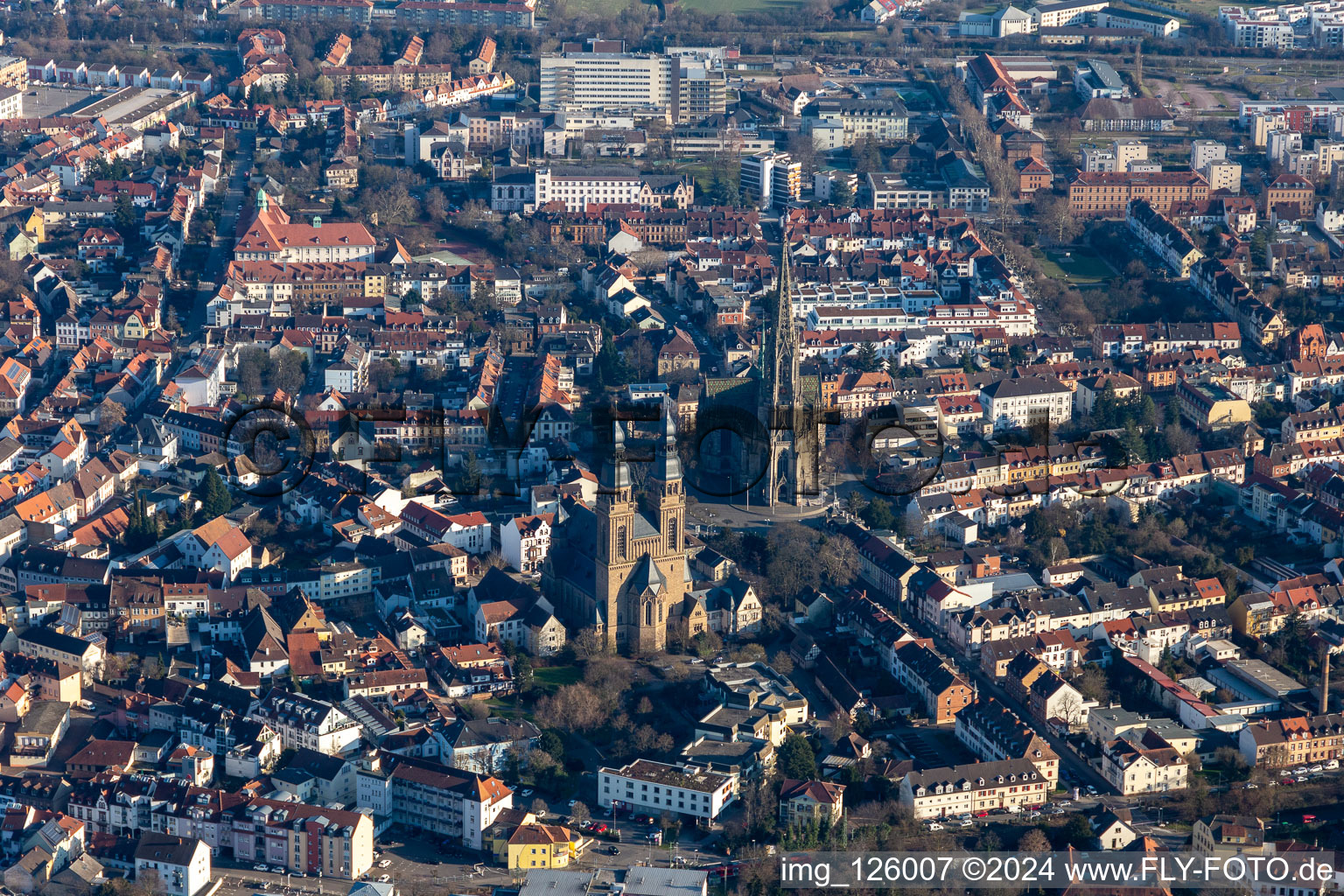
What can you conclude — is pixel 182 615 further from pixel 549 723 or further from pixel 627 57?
pixel 627 57

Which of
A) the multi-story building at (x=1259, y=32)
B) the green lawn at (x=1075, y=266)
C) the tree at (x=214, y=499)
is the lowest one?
the tree at (x=214, y=499)

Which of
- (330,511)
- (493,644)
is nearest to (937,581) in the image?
Result: (493,644)

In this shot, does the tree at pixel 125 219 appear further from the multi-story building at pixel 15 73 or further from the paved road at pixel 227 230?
the multi-story building at pixel 15 73

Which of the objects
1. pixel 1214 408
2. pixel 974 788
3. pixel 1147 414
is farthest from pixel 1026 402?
pixel 974 788

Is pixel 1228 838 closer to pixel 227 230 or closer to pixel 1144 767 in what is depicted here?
pixel 1144 767

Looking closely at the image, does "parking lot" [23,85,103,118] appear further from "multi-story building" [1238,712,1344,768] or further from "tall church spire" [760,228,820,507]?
"multi-story building" [1238,712,1344,768]

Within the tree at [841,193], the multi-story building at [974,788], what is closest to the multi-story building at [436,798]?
the multi-story building at [974,788]

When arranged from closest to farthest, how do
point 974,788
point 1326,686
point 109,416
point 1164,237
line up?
point 974,788 < point 1326,686 < point 109,416 < point 1164,237
